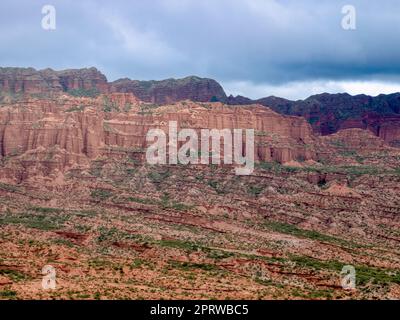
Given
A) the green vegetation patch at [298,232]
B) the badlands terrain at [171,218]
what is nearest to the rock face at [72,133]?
the badlands terrain at [171,218]

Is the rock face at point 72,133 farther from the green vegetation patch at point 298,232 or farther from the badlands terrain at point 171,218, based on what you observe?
the green vegetation patch at point 298,232

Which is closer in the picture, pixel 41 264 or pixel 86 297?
pixel 86 297

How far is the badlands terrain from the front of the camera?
2482 inches

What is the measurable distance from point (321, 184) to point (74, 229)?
281 ft

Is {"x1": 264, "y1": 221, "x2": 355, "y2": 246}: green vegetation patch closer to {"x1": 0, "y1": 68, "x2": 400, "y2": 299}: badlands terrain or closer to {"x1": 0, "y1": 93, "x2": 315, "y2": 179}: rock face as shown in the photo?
{"x1": 0, "y1": 68, "x2": 400, "y2": 299}: badlands terrain

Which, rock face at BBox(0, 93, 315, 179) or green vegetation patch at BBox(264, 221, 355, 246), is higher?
→ rock face at BBox(0, 93, 315, 179)

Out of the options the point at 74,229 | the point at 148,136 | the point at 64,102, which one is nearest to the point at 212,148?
the point at 148,136

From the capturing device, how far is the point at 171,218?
12925 cm

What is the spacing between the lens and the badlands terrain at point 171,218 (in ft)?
207

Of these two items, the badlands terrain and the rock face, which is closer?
the badlands terrain

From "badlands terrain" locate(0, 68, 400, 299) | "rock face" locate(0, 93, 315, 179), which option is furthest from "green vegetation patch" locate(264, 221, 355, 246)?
"rock face" locate(0, 93, 315, 179)

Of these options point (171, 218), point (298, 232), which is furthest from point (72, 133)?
point (298, 232)

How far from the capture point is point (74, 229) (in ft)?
347

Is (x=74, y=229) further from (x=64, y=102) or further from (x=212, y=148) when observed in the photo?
(x=64, y=102)
